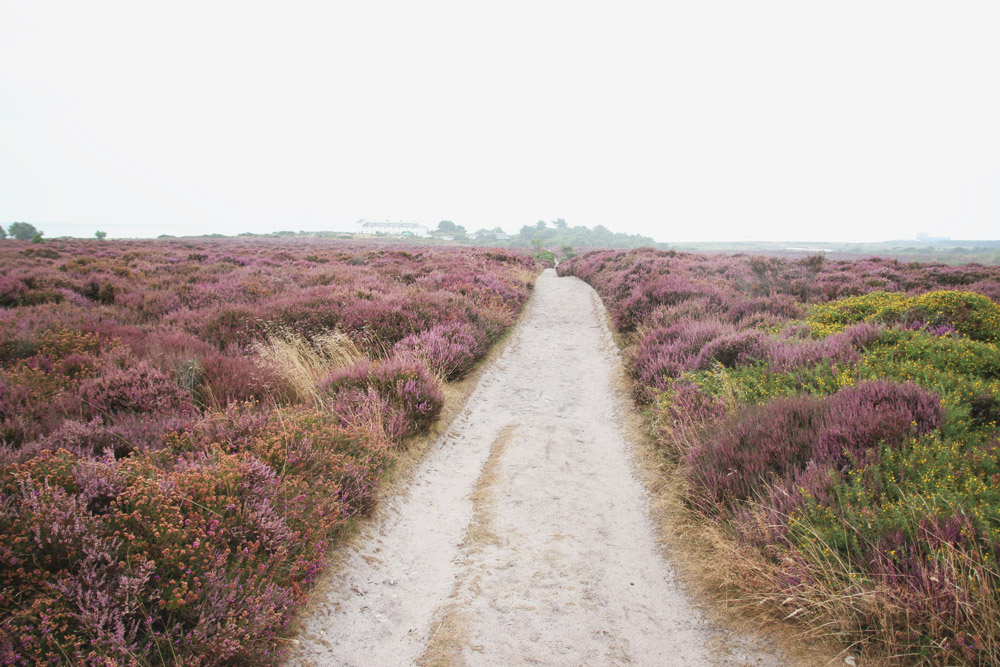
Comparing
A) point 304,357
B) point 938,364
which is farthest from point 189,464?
point 938,364

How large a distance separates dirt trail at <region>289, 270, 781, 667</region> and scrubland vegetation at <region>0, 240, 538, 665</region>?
503 mm

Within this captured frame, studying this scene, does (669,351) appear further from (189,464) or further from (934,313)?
(189,464)

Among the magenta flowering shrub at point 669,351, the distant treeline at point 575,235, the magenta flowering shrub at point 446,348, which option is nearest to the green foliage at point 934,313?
the magenta flowering shrub at point 669,351

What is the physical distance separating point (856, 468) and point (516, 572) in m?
3.17

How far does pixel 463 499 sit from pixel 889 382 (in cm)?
505

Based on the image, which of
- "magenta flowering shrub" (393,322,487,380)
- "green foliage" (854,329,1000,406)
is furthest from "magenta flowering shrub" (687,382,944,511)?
"magenta flowering shrub" (393,322,487,380)

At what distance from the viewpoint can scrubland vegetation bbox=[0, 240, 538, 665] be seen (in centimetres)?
246

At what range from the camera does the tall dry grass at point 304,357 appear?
22.2 feet

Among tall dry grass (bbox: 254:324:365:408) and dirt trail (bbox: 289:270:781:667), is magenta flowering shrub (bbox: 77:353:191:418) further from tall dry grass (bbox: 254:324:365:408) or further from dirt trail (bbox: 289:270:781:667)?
dirt trail (bbox: 289:270:781:667)

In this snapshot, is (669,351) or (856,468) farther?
(669,351)

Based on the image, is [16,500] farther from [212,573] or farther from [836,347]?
[836,347]

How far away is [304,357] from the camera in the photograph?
27.0 feet

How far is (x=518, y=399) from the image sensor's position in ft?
28.5

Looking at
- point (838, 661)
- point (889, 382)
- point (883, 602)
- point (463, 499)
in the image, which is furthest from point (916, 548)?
point (463, 499)
